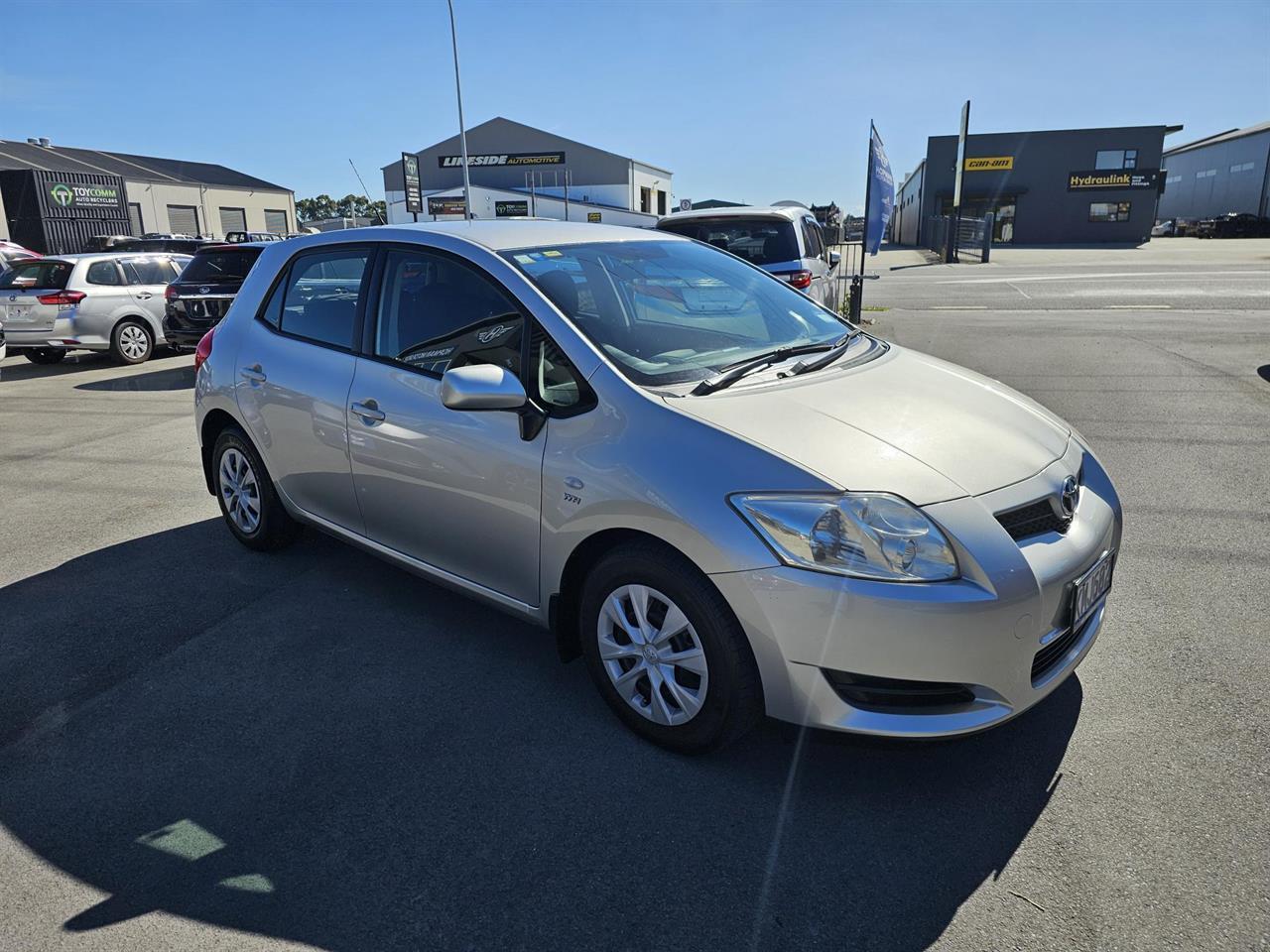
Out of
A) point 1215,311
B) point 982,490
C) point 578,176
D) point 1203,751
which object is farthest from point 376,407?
point 578,176

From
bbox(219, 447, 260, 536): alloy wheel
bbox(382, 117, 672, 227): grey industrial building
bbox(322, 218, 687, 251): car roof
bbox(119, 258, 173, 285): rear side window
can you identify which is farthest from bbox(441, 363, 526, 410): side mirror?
bbox(382, 117, 672, 227): grey industrial building

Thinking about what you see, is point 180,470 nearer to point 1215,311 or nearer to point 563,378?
point 563,378

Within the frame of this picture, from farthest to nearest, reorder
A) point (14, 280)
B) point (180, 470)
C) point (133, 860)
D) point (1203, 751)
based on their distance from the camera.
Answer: point (14, 280)
point (180, 470)
point (1203, 751)
point (133, 860)

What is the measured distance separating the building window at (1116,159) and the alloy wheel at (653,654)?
61963 millimetres

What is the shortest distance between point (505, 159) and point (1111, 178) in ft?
146

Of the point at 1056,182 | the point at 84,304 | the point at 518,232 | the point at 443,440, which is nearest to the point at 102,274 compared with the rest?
the point at 84,304

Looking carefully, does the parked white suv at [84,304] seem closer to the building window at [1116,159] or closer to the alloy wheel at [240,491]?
the alloy wheel at [240,491]

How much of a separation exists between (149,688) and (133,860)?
1110 mm

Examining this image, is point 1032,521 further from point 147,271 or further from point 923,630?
point 147,271

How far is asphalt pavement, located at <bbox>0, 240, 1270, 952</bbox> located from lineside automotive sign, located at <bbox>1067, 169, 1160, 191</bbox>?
58.7 m

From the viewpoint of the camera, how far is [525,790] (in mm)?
2732

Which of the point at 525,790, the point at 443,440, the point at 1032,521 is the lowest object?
the point at 525,790

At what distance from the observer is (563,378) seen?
Result: 3.03 meters

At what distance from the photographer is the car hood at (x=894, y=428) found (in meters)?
2.52
